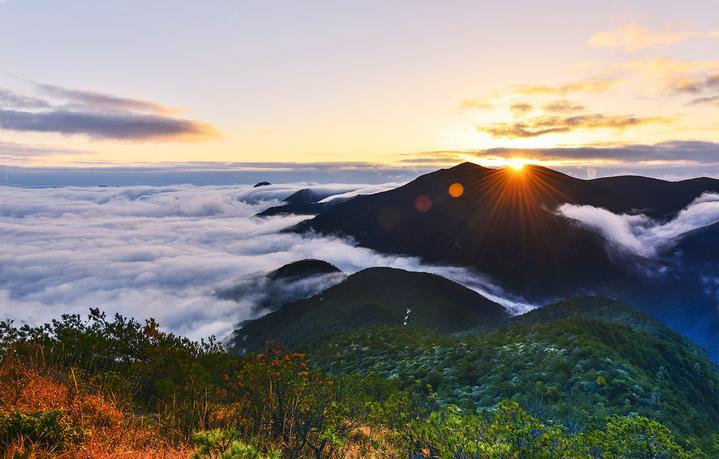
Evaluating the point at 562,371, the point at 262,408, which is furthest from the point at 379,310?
the point at 262,408

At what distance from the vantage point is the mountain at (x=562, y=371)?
17.5 metres

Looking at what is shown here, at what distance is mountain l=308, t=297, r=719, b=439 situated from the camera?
1747 centimetres

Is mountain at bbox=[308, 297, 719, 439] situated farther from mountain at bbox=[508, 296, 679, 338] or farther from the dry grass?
mountain at bbox=[508, 296, 679, 338]

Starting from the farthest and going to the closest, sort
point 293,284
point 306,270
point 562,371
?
1. point 306,270
2. point 293,284
3. point 562,371

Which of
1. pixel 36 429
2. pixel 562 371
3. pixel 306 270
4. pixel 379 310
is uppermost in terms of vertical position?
pixel 36 429

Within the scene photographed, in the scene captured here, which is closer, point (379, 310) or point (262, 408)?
point (262, 408)

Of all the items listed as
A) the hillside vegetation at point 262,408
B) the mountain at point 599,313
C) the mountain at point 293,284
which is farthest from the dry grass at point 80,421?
the mountain at point 293,284

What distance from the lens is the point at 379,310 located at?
81812 millimetres

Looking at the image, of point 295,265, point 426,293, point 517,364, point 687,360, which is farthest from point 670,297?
point 517,364

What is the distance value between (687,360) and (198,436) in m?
37.4

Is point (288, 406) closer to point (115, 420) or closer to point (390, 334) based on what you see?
point (115, 420)

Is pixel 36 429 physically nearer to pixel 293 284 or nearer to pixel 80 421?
pixel 80 421

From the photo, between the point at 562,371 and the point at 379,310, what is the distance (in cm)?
6280

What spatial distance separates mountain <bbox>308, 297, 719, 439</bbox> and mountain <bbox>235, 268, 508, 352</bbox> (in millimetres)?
39214
